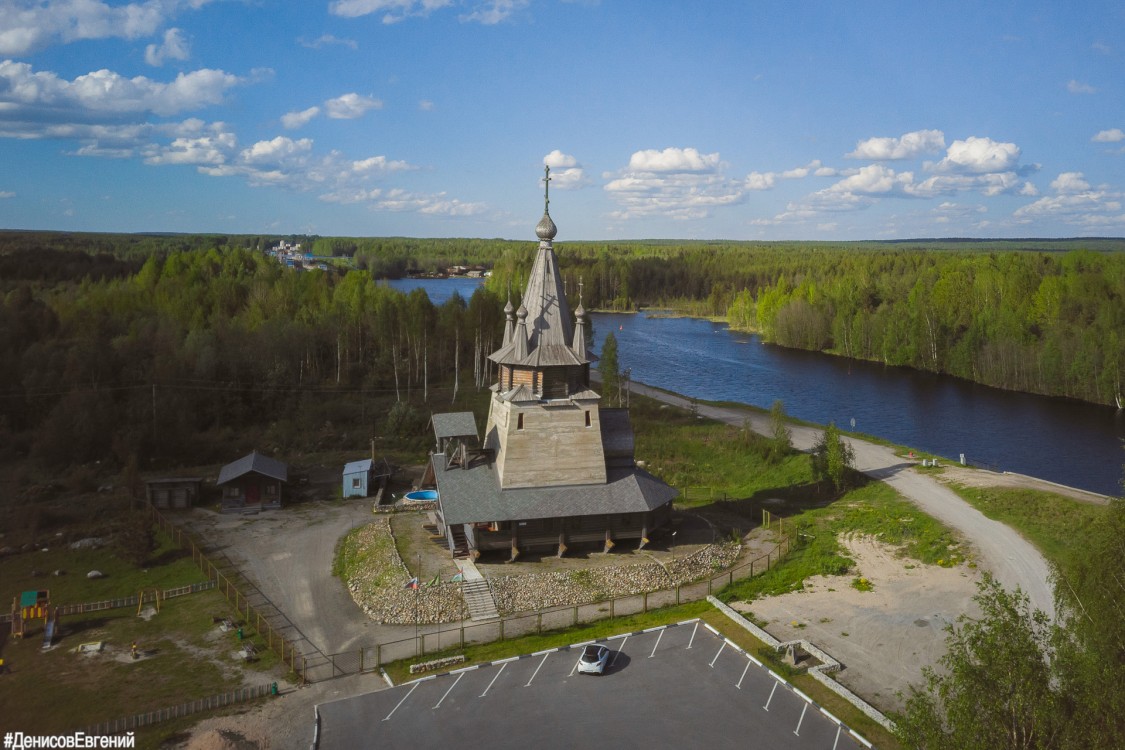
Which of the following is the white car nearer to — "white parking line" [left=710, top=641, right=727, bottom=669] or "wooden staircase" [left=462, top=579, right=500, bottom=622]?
"white parking line" [left=710, top=641, right=727, bottom=669]

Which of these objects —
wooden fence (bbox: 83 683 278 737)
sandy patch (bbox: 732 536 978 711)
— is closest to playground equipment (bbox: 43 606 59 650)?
wooden fence (bbox: 83 683 278 737)

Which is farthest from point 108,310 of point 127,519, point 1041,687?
point 1041,687

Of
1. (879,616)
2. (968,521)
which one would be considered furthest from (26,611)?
(968,521)

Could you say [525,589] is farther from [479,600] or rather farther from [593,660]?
[593,660]

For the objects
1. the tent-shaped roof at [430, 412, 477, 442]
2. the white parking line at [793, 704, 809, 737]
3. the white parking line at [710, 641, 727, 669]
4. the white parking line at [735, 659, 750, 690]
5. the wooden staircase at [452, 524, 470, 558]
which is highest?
the tent-shaped roof at [430, 412, 477, 442]

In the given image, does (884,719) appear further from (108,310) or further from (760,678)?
(108,310)

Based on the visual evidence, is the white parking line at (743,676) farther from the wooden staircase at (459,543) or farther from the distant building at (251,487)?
the distant building at (251,487)
